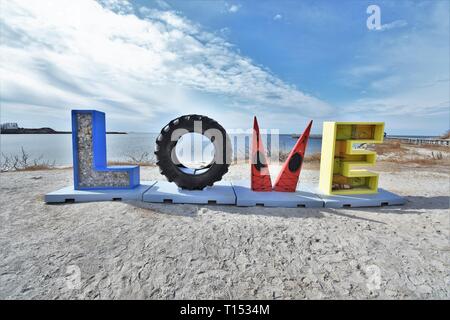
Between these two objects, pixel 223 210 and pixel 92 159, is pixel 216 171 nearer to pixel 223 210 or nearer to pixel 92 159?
pixel 223 210

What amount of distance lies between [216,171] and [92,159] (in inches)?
119

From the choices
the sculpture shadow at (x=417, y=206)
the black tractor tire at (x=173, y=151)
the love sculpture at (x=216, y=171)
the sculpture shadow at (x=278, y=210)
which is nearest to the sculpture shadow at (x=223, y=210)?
the sculpture shadow at (x=278, y=210)

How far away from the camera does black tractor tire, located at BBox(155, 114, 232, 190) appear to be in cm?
471

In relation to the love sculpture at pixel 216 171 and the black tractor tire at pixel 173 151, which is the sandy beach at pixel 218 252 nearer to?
the love sculpture at pixel 216 171

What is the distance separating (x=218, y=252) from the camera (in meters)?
2.65

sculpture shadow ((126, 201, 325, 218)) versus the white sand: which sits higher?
sculpture shadow ((126, 201, 325, 218))

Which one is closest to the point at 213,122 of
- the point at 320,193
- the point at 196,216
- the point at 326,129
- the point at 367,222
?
the point at 196,216

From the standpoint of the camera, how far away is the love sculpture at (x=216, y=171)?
4.50 meters

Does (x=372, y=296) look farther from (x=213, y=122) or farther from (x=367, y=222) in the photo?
(x=213, y=122)

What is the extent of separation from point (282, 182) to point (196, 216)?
7.89 feet

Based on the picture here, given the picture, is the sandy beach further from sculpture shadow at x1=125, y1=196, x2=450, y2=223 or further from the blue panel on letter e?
the blue panel on letter e

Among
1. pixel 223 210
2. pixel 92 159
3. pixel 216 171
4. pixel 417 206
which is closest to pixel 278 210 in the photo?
pixel 223 210

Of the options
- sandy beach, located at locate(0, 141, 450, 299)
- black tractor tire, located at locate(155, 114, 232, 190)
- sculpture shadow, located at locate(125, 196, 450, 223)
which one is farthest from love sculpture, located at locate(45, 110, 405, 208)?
sandy beach, located at locate(0, 141, 450, 299)
